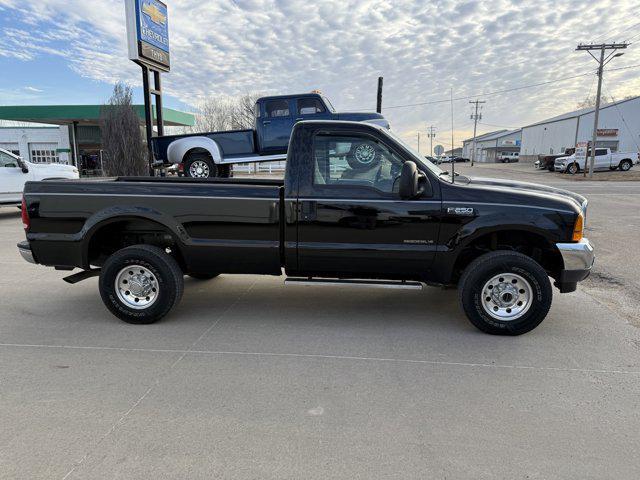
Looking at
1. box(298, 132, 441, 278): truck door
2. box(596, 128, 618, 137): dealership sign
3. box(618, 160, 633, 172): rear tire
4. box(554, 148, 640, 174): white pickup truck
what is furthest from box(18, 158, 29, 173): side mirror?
box(596, 128, 618, 137): dealership sign

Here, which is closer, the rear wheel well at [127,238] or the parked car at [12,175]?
the rear wheel well at [127,238]

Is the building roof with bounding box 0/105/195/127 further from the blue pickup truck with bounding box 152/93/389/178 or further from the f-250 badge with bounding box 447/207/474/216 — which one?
the f-250 badge with bounding box 447/207/474/216

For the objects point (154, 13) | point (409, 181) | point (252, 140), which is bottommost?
point (409, 181)

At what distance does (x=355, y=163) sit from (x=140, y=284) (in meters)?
2.51

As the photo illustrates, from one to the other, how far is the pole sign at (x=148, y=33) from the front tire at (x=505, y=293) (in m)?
13.4

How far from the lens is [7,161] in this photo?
12414mm

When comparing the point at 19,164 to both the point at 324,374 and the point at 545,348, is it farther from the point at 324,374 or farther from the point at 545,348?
the point at 545,348

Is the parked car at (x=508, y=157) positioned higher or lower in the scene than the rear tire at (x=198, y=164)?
higher

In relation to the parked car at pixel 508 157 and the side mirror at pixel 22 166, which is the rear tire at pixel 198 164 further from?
the parked car at pixel 508 157

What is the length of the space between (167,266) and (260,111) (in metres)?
8.18

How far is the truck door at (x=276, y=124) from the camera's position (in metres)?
11.9

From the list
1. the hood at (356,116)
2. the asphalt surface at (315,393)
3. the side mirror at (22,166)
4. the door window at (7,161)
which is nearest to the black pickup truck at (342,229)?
the asphalt surface at (315,393)

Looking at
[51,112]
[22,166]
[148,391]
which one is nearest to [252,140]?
[22,166]

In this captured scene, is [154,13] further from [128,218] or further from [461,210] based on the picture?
[461,210]
